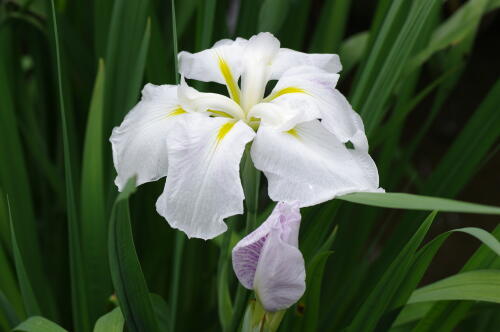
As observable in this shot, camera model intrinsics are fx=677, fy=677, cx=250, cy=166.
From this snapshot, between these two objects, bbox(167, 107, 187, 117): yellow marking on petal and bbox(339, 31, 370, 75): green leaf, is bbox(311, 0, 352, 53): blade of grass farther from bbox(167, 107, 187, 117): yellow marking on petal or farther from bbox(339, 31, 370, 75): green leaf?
bbox(167, 107, 187, 117): yellow marking on petal

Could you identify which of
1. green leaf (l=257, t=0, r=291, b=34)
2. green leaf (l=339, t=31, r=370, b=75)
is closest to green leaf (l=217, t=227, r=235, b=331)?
green leaf (l=257, t=0, r=291, b=34)

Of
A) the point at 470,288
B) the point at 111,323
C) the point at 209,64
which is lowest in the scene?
the point at 111,323

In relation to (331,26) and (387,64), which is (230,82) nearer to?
(387,64)

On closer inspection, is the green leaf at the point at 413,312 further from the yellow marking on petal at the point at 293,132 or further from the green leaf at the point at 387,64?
the yellow marking on petal at the point at 293,132

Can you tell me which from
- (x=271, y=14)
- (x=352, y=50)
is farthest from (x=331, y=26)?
(x=271, y=14)

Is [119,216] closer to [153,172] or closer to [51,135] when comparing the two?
[153,172]

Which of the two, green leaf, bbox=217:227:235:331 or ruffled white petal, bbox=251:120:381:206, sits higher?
ruffled white petal, bbox=251:120:381:206

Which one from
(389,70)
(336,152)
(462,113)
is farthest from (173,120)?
(462,113)

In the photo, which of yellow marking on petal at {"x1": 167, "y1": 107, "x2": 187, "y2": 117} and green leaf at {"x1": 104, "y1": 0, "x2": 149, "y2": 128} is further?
green leaf at {"x1": 104, "y1": 0, "x2": 149, "y2": 128}
